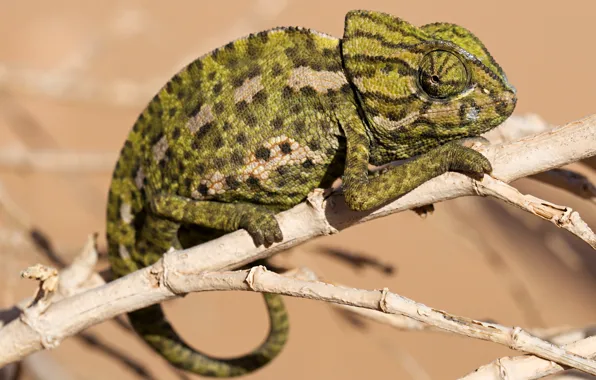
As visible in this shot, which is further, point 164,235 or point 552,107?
point 552,107

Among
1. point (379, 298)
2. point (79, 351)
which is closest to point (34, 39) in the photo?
point (79, 351)

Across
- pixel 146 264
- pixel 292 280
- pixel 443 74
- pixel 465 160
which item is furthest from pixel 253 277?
pixel 146 264

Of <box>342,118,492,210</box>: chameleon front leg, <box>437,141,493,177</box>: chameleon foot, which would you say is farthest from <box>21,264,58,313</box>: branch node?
<box>437,141,493,177</box>: chameleon foot

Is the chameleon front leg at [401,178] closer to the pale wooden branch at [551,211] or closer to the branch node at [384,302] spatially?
the pale wooden branch at [551,211]

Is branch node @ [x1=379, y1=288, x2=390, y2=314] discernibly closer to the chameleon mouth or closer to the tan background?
the chameleon mouth

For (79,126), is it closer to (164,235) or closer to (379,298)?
(164,235)

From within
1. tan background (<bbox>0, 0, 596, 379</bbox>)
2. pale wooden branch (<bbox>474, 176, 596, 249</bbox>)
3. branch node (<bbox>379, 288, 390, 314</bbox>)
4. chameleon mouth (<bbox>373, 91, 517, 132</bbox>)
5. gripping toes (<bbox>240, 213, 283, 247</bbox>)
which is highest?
tan background (<bbox>0, 0, 596, 379</bbox>)

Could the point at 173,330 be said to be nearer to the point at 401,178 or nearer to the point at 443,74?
the point at 401,178
